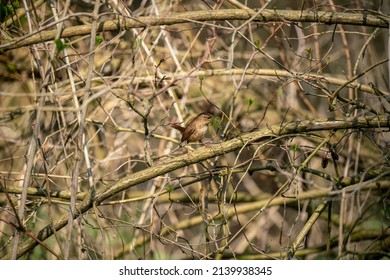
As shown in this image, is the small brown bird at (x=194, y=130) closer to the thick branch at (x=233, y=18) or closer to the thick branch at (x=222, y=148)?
the thick branch at (x=222, y=148)

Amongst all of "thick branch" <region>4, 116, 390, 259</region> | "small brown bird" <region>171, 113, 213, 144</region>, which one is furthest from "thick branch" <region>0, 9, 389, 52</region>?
"small brown bird" <region>171, 113, 213, 144</region>

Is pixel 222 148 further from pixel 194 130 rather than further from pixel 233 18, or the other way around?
pixel 233 18

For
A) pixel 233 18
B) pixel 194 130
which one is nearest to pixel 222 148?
pixel 194 130

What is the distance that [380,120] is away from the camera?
2.97 metres

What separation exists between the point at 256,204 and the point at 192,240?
603 mm

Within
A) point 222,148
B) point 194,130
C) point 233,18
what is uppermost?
point 233,18

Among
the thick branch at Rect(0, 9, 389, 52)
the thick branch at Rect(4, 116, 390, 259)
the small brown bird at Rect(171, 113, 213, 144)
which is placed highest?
the thick branch at Rect(0, 9, 389, 52)

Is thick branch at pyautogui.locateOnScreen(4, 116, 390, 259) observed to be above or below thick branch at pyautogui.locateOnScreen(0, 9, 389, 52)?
below

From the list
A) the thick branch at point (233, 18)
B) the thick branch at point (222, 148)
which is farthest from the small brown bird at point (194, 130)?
the thick branch at point (233, 18)

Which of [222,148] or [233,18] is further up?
[233,18]

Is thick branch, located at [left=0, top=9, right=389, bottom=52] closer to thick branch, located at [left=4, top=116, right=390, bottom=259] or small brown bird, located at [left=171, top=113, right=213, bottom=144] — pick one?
thick branch, located at [left=4, top=116, right=390, bottom=259]

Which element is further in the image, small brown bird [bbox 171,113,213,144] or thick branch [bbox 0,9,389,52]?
small brown bird [bbox 171,113,213,144]
